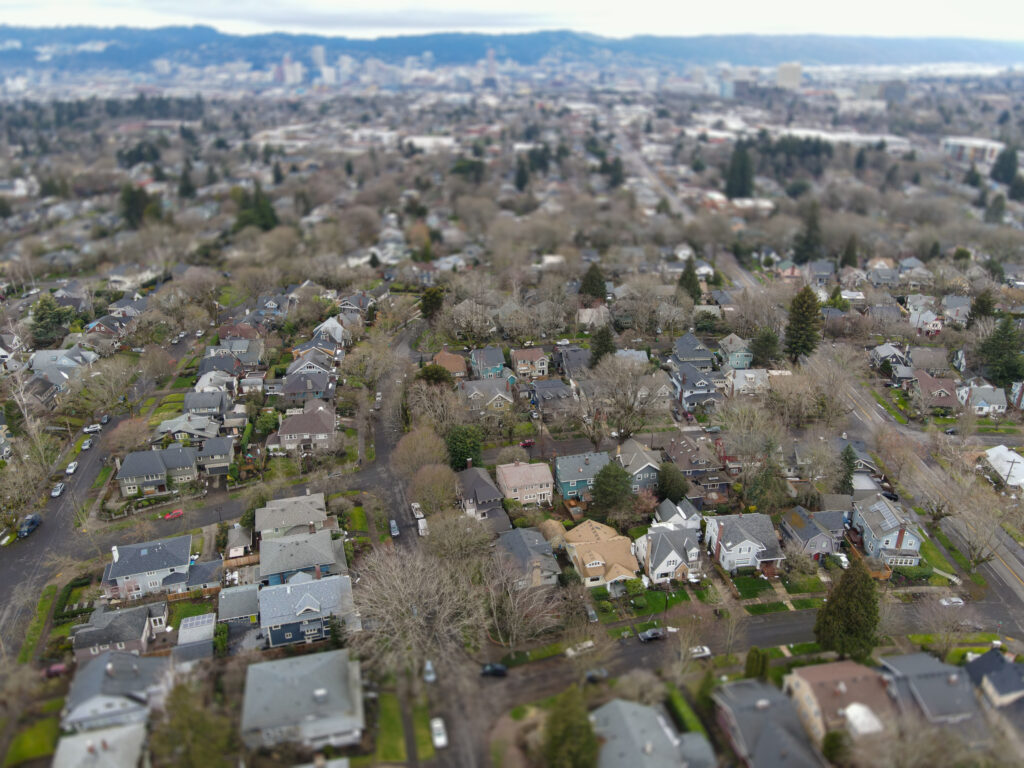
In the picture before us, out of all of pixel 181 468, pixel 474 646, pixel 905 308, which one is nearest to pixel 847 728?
pixel 474 646

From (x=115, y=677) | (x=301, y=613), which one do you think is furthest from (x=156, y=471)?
(x=115, y=677)

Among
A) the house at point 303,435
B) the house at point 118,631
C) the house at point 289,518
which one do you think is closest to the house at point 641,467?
the house at point 289,518

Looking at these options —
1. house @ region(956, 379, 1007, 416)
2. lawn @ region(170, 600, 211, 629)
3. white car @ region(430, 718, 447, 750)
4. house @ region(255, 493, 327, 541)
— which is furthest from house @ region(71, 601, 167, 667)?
house @ region(956, 379, 1007, 416)

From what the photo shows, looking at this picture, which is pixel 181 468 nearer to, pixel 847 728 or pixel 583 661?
pixel 583 661

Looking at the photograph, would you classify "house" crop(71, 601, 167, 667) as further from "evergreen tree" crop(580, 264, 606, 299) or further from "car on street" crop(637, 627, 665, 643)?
"evergreen tree" crop(580, 264, 606, 299)

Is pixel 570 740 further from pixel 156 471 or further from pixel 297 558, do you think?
pixel 156 471
